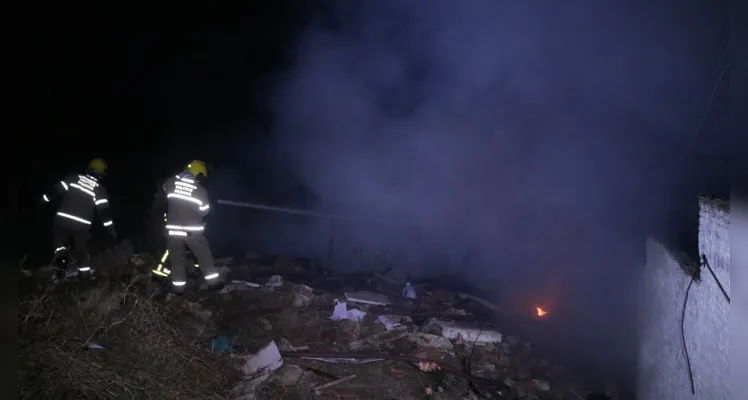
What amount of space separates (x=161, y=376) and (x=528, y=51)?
6087mm

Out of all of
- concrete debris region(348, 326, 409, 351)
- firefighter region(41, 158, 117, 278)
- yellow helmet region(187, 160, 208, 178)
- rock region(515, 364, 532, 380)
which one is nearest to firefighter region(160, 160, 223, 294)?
yellow helmet region(187, 160, 208, 178)

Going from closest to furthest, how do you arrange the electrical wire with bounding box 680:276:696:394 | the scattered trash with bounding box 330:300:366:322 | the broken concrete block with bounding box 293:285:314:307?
the electrical wire with bounding box 680:276:696:394 → the scattered trash with bounding box 330:300:366:322 → the broken concrete block with bounding box 293:285:314:307

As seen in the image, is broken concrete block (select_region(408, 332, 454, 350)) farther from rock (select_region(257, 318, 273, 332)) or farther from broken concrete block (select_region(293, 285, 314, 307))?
rock (select_region(257, 318, 273, 332))

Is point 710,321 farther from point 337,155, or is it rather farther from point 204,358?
point 337,155

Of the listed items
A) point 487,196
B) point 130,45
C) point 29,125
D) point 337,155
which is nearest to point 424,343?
point 487,196

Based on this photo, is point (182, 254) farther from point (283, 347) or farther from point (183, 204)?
point (283, 347)

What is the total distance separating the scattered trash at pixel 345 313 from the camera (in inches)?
222

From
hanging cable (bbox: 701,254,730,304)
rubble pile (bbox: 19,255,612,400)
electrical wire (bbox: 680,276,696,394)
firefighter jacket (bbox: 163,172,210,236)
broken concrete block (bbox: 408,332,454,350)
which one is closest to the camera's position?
hanging cable (bbox: 701,254,730,304)

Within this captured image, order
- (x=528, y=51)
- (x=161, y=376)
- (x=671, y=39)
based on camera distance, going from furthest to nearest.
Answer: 1. (x=528, y=51)
2. (x=671, y=39)
3. (x=161, y=376)

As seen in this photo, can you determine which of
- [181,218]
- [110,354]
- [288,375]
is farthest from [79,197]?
[288,375]

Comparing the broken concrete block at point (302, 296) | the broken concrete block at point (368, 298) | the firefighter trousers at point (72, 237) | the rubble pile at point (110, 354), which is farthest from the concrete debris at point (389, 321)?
the firefighter trousers at point (72, 237)

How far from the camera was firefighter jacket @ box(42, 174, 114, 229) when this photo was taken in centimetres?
628

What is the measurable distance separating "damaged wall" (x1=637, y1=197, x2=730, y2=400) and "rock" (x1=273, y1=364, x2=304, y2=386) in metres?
3.12

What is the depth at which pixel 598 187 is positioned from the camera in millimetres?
5910
